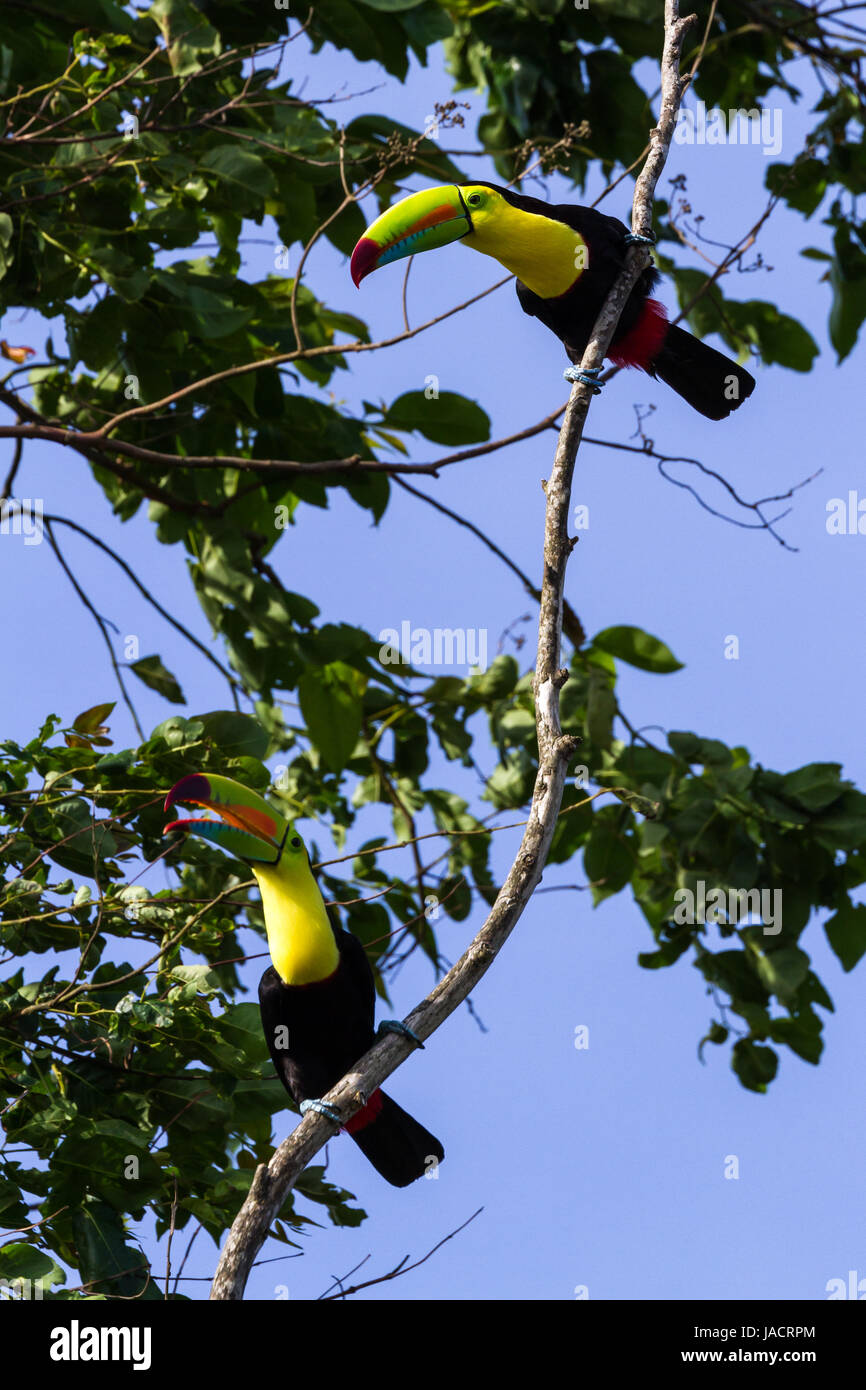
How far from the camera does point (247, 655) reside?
537cm

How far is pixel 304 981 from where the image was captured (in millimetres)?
3635

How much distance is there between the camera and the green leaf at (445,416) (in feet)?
16.6

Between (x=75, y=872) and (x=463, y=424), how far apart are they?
229 cm

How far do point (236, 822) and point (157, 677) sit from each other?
1.66 meters

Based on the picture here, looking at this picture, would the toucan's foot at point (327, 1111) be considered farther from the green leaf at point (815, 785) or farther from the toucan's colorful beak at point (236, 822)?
the green leaf at point (815, 785)

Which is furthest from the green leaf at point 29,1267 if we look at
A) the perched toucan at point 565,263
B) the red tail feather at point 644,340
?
the red tail feather at point 644,340

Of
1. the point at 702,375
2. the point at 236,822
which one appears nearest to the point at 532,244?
the point at 702,375

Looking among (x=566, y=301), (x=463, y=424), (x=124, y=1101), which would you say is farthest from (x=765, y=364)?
(x=124, y=1101)

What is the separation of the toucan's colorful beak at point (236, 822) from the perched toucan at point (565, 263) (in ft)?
4.75

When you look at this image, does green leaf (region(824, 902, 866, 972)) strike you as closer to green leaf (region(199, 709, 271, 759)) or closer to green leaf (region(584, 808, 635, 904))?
green leaf (region(584, 808, 635, 904))

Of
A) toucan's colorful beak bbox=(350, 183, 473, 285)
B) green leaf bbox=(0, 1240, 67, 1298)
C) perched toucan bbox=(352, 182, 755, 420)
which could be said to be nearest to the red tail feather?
perched toucan bbox=(352, 182, 755, 420)

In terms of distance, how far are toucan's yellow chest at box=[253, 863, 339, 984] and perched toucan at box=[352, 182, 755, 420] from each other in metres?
1.62

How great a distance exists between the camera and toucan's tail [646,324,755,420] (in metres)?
4.25
